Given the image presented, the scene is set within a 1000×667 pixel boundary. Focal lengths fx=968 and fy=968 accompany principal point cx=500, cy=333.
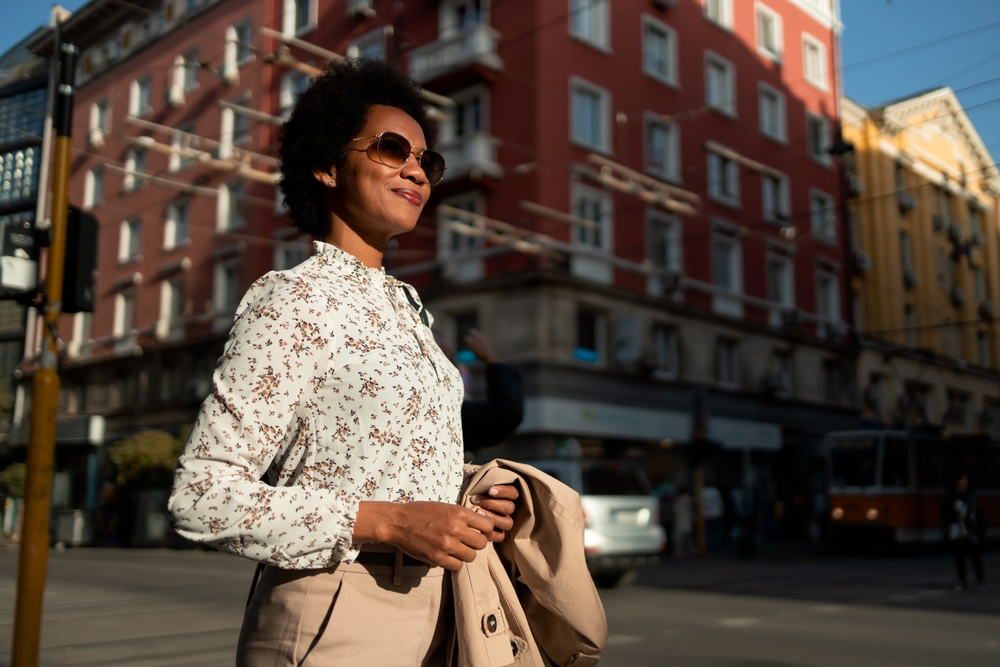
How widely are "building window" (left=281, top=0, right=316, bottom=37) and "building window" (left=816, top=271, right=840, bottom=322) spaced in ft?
60.0

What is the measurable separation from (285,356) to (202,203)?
32.2 meters

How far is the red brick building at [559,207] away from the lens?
2333cm

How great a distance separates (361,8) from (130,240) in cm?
1362

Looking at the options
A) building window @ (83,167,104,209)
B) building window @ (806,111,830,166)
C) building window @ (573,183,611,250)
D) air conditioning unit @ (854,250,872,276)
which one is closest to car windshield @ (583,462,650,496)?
building window @ (573,183,611,250)

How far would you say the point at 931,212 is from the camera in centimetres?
3644

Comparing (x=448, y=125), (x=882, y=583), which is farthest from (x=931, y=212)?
(x=882, y=583)

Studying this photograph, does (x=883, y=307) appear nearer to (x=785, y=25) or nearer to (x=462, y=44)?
(x=785, y=25)

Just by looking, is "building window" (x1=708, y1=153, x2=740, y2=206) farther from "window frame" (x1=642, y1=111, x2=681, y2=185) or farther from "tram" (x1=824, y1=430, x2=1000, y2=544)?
"tram" (x1=824, y1=430, x2=1000, y2=544)

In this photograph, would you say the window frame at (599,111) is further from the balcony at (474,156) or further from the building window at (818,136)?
the building window at (818,136)

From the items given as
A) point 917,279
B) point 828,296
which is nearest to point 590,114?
point 828,296

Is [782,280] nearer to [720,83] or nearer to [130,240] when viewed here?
[720,83]

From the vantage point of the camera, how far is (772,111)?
31188 mm

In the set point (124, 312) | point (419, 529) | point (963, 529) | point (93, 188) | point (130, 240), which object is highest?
point (93, 188)

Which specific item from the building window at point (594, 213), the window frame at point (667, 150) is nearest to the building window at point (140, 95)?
the building window at point (594, 213)
